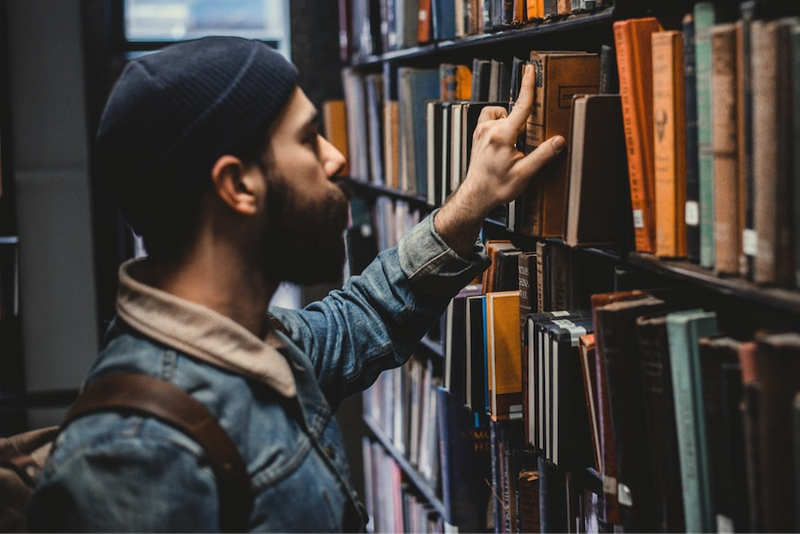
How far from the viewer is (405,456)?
281 centimetres

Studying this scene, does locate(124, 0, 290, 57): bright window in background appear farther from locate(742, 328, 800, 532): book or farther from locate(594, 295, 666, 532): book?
locate(742, 328, 800, 532): book

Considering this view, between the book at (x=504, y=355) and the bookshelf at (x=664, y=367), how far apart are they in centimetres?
6

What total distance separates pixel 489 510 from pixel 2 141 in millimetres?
2386

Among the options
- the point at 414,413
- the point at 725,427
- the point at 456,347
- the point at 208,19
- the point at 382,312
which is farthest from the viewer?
the point at 208,19

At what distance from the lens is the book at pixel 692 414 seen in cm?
115

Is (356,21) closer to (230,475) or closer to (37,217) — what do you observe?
(37,217)

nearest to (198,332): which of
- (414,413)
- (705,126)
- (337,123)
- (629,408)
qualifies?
(629,408)

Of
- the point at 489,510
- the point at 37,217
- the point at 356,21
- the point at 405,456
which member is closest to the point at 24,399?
the point at 37,217

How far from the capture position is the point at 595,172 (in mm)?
1366

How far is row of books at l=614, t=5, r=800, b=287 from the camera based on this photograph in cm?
99

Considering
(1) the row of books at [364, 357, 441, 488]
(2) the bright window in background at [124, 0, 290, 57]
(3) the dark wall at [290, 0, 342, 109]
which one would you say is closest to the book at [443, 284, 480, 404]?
(1) the row of books at [364, 357, 441, 488]

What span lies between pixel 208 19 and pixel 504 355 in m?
2.86

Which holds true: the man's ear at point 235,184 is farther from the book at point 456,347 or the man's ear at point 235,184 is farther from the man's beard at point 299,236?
the book at point 456,347

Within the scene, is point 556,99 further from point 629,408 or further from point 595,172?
point 629,408
